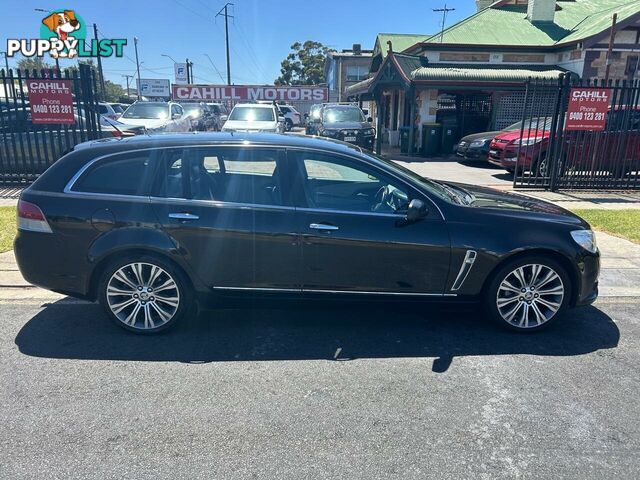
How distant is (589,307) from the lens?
4.77 meters

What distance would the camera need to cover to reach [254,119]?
16.5m

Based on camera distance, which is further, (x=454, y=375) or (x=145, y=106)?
(x=145, y=106)

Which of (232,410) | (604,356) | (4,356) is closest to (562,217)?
(604,356)

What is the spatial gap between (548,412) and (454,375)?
0.65 metres

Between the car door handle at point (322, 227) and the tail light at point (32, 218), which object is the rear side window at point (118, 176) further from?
the car door handle at point (322, 227)

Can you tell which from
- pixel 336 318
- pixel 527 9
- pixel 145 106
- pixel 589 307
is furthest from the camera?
pixel 527 9

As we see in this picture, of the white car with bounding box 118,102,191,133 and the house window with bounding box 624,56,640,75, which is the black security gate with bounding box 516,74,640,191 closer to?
the house window with bounding box 624,56,640,75

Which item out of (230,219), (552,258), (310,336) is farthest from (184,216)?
(552,258)

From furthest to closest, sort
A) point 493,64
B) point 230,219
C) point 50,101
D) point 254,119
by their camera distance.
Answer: point 493,64
point 254,119
point 50,101
point 230,219

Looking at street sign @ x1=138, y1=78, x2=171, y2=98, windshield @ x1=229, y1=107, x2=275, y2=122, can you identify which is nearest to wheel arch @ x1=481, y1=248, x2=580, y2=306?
windshield @ x1=229, y1=107, x2=275, y2=122

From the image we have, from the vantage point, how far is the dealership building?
57.7 ft

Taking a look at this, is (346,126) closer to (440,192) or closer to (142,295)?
(440,192)

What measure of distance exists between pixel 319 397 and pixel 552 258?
7.39 ft

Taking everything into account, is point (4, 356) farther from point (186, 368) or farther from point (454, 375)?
point (454, 375)
